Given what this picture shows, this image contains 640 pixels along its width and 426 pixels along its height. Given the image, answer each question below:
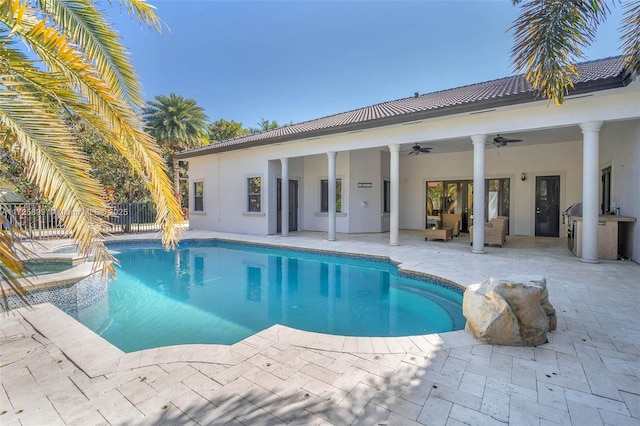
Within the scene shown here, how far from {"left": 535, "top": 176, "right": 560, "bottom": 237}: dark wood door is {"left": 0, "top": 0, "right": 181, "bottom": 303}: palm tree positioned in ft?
45.3

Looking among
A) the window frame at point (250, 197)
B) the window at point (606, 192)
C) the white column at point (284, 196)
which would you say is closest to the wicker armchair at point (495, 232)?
the window at point (606, 192)

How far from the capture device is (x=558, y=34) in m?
4.00

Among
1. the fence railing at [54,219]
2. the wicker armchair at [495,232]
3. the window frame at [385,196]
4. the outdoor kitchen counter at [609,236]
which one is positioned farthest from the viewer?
the window frame at [385,196]

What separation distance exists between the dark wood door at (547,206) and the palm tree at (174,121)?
20159 mm

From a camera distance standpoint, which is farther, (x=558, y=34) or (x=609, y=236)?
(x=609, y=236)

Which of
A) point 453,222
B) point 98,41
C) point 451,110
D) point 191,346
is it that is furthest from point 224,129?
point 191,346

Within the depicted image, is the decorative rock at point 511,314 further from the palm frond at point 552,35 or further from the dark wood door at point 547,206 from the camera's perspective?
the dark wood door at point 547,206

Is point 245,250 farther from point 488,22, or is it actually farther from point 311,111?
point 311,111

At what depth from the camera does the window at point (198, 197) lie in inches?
645

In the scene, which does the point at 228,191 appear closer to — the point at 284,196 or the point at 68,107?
the point at 284,196

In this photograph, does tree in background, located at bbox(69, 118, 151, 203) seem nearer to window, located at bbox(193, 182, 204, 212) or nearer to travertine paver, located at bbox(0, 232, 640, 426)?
window, located at bbox(193, 182, 204, 212)

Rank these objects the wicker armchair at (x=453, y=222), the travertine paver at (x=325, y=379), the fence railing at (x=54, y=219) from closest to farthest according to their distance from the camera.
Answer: the travertine paver at (x=325, y=379), the fence railing at (x=54, y=219), the wicker armchair at (x=453, y=222)

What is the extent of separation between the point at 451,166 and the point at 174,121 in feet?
59.8

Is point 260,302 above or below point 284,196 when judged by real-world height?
below
